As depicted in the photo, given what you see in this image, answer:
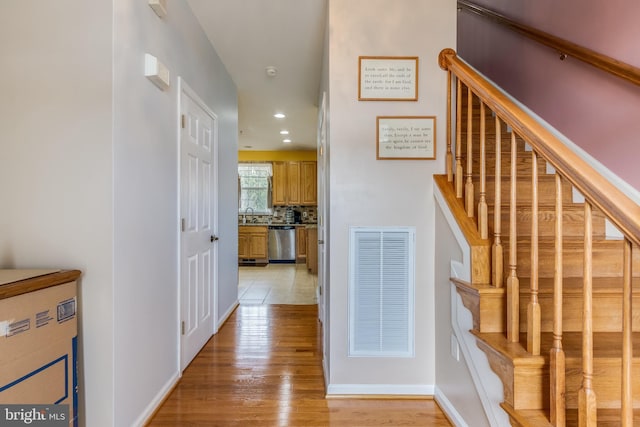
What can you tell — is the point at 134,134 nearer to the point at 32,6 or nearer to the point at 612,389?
the point at 32,6

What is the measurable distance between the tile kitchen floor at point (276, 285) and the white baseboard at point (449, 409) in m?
2.32

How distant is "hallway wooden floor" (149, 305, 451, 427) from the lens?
180 centimetres

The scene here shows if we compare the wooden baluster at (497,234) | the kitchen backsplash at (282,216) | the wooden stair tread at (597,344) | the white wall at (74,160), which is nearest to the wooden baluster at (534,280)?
the wooden stair tread at (597,344)

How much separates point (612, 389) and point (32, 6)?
2.74m

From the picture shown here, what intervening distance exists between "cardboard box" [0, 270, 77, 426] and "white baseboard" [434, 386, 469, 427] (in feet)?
5.81

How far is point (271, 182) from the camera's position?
7652 mm

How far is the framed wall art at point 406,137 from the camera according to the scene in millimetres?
2012

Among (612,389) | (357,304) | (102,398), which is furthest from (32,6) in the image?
(612,389)

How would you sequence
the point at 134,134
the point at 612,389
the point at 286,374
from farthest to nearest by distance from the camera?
the point at 286,374, the point at 134,134, the point at 612,389

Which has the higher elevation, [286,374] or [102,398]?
[102,398]

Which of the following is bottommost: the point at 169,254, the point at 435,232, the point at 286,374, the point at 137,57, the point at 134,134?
the point at 286,374

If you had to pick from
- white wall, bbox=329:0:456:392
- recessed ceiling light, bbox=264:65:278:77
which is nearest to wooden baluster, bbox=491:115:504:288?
white wall, bbox=329:0:456:392

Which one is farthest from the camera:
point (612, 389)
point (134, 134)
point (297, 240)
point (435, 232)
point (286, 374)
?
point (297, 240)

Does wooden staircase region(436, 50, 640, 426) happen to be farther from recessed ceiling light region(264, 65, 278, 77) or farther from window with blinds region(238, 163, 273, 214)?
window with blinds region(238, 163, 273, 214)
